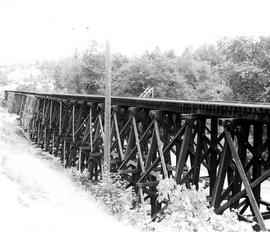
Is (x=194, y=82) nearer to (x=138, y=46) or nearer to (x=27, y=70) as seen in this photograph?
(x=138, y=46)

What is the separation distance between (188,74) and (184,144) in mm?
23019

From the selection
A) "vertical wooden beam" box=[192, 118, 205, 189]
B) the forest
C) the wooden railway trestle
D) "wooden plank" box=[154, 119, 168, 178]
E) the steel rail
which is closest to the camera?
the steel rail

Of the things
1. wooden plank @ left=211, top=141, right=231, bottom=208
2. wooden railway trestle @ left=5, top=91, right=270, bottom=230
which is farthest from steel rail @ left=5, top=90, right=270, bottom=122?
wooden plank @ left=211, top=141, right=231, bottom=208

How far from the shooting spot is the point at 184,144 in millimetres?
5848

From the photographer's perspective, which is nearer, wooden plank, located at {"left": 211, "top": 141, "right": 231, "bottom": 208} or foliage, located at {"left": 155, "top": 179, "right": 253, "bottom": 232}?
foliage, located at {"left": 155, "top": 179, "right": 253, "bottom": 232}

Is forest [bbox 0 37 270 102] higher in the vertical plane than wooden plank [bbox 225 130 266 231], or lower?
higher

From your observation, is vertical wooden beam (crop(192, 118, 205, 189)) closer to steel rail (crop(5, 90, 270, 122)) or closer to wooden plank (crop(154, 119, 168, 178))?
steel rail (crop(5, 90, 270, 122))

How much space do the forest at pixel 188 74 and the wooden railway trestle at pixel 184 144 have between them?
384 inches

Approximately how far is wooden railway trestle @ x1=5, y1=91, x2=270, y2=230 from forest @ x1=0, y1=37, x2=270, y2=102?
9742 millimetres

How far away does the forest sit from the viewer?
17719 millimetres

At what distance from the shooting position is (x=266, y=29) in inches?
864

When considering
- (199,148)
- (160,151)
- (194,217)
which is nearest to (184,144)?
(199,148)

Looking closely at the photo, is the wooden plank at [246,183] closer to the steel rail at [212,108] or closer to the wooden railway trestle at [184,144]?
the wooden railway trestle at [184,144]

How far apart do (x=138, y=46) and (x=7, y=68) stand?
55.2 metres
